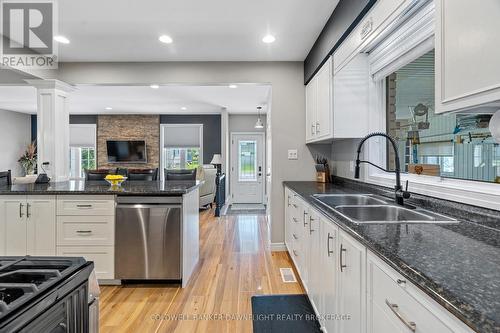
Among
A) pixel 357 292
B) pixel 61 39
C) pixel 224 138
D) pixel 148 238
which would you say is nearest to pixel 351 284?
pixel 357 292

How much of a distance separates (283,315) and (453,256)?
1578 millimetres

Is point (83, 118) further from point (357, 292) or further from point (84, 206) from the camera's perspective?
point (357, 292)

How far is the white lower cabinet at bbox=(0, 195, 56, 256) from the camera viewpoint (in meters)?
2.59

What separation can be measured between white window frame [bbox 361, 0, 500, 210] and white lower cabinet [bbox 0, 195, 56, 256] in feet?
9.73

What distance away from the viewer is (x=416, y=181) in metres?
1.89

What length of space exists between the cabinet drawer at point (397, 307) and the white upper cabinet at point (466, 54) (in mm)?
657

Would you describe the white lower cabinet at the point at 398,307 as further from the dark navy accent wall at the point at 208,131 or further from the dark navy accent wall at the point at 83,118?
the dark navy accent wall at the point at 83,118

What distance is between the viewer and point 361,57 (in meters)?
2.45

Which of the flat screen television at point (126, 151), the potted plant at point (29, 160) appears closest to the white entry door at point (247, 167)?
the flat screen television at point (126, 151)

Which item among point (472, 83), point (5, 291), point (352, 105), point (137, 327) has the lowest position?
point (137, 327)

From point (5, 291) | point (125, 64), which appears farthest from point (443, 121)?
point (125, 64)

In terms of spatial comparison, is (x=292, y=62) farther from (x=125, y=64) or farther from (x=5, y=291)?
(x=5, y=291)

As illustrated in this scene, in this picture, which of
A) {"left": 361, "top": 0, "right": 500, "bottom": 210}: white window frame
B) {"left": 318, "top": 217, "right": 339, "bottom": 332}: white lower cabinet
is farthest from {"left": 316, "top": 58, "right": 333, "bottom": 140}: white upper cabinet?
{"left": 318, "top": 217, "right": 339, "bottom": 332}: white lower cabinet

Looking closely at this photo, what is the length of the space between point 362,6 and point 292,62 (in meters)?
1.87
